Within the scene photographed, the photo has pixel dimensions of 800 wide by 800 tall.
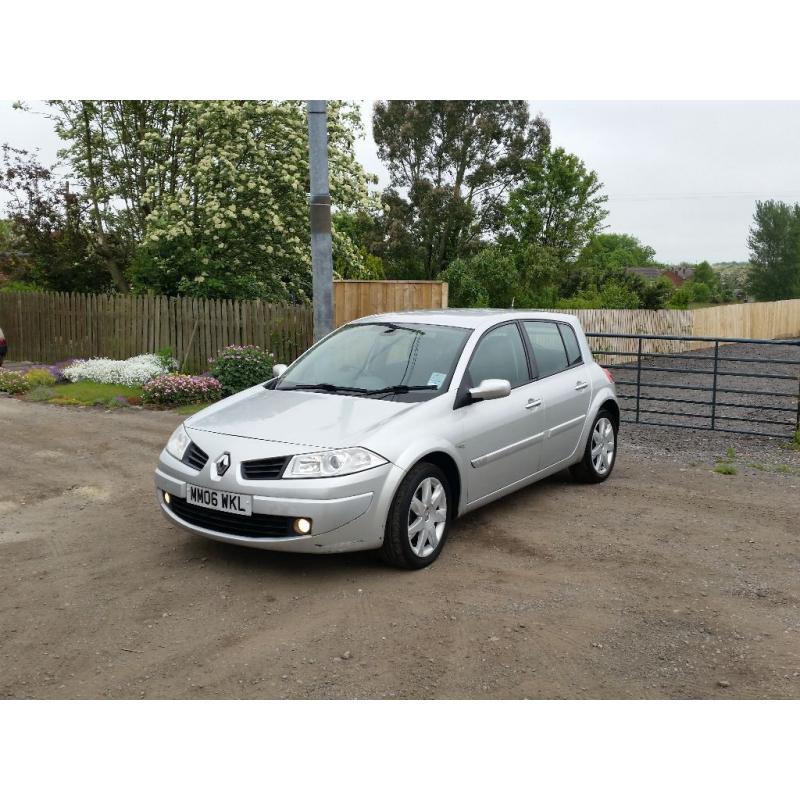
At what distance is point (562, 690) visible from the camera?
404cm

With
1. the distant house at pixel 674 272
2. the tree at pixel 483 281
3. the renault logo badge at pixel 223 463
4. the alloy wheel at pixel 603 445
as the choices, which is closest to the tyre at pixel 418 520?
the renault logo badge at pixel 223 463

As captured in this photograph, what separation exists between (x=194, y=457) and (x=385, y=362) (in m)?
1.68

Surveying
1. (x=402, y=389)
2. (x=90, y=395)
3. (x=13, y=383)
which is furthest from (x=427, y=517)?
(x=13, y=383)

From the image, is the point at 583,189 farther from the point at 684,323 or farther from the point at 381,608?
the point at 381,608

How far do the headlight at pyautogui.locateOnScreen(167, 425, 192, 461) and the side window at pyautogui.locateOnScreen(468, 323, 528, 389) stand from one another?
215 cm

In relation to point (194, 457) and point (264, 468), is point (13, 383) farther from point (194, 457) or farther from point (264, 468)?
point (264, 468)

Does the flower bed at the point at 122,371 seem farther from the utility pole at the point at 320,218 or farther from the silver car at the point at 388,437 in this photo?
the silver car at the point at 388,437

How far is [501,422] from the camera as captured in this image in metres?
6.48

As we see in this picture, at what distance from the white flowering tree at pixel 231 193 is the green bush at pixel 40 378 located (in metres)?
4.26

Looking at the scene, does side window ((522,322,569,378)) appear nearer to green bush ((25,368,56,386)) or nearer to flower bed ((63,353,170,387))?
flower bed ((63,353,170,387))

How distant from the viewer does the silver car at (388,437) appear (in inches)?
209

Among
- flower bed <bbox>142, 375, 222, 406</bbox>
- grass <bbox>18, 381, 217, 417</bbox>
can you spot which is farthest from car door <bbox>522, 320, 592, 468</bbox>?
flower bed <bbox>142, 375, 222, 406</bbox>

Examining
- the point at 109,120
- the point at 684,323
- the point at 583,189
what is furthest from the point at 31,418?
the point at 583,189

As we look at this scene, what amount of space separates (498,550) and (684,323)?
27530 millimetres
